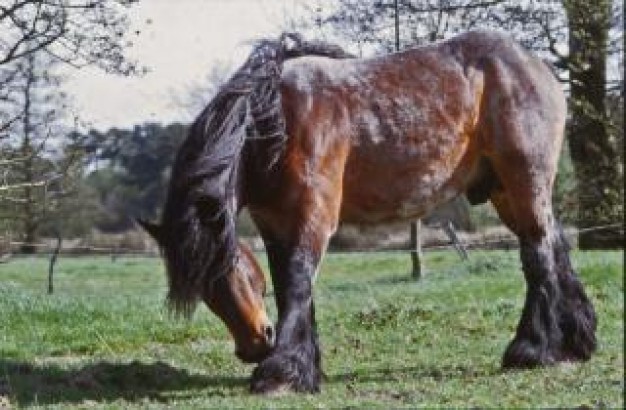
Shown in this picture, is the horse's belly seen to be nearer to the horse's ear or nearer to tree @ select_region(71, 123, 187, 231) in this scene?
the horse's ear

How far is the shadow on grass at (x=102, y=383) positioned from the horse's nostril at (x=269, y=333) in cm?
47

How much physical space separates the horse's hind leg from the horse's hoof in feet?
5.87

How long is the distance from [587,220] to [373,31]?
25.0 feet

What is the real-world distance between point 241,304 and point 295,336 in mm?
419

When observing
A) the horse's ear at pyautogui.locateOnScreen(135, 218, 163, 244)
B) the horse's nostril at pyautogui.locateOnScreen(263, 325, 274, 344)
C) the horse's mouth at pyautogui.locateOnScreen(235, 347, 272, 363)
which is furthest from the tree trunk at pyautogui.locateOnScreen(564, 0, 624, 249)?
the horse's ear at pyautogui.locateOnScreen(135, 218, 163, 244)

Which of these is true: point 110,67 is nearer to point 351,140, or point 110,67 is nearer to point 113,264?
point 351,140

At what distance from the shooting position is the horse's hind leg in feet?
25.0

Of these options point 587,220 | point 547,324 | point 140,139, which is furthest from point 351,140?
point 140,139

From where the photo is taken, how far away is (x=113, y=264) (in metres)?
34.1

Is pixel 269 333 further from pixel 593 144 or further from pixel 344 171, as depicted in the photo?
pixel 593 144

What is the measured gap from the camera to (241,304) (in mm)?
6707

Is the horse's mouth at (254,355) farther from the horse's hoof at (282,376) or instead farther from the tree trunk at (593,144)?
the tree trunk at (593,144)

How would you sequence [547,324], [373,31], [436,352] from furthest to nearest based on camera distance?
[373,31]
[436,352]
[547,324]

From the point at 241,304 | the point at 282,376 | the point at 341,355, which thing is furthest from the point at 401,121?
the point at 341,355
